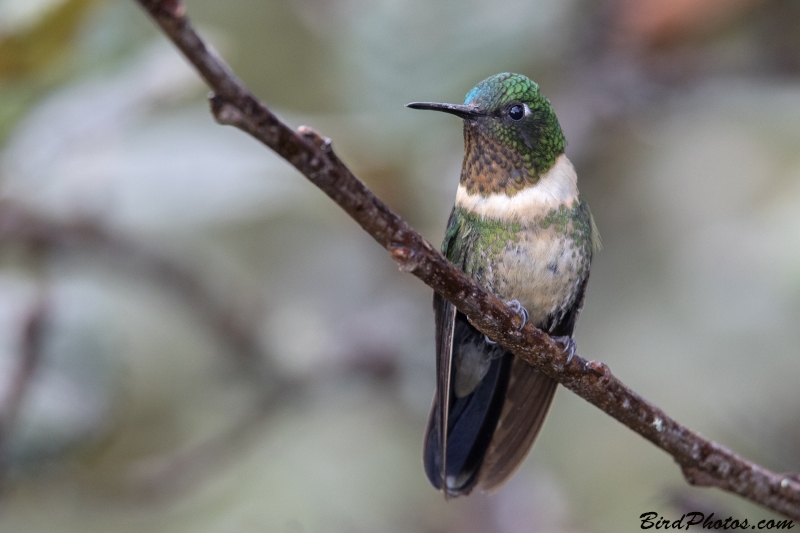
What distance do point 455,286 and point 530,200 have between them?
3.01 feet

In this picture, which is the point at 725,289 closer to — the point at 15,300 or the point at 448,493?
the point at 448,493

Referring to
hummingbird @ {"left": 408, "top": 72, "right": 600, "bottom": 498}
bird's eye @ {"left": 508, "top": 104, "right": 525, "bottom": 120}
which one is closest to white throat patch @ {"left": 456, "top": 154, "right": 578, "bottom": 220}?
hummingbird @ {"left": 408, "top": 72, "right": 600, "bottom": 498}

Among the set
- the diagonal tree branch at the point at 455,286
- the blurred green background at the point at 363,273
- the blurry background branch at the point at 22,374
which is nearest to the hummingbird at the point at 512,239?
the diagonal tree branch at the point at 455,286

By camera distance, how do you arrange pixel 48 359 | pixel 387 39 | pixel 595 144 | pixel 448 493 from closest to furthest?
pixel 448 493 < pixel 48 359 < pixel 387 39 < pixel 595 144

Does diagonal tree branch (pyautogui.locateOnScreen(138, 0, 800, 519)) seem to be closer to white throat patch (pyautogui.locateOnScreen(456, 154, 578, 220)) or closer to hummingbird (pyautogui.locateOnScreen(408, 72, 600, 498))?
hummingbird (pyautogui.locateOnScreen(408, 72, 600, 498))

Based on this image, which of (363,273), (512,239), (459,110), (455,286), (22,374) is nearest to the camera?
(455,286)

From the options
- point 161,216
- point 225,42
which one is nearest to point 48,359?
point 161,216

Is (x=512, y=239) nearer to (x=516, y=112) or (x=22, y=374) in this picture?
(x=516, y=112)

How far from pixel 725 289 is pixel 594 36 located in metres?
1.14

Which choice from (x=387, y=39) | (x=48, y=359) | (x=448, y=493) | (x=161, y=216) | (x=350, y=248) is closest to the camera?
(x=448, y=493)

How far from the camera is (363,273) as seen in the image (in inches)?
158

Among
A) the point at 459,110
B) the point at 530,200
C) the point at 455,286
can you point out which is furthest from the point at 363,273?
the point at 455,286

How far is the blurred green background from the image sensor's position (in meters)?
2.65

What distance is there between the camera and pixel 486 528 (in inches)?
113
